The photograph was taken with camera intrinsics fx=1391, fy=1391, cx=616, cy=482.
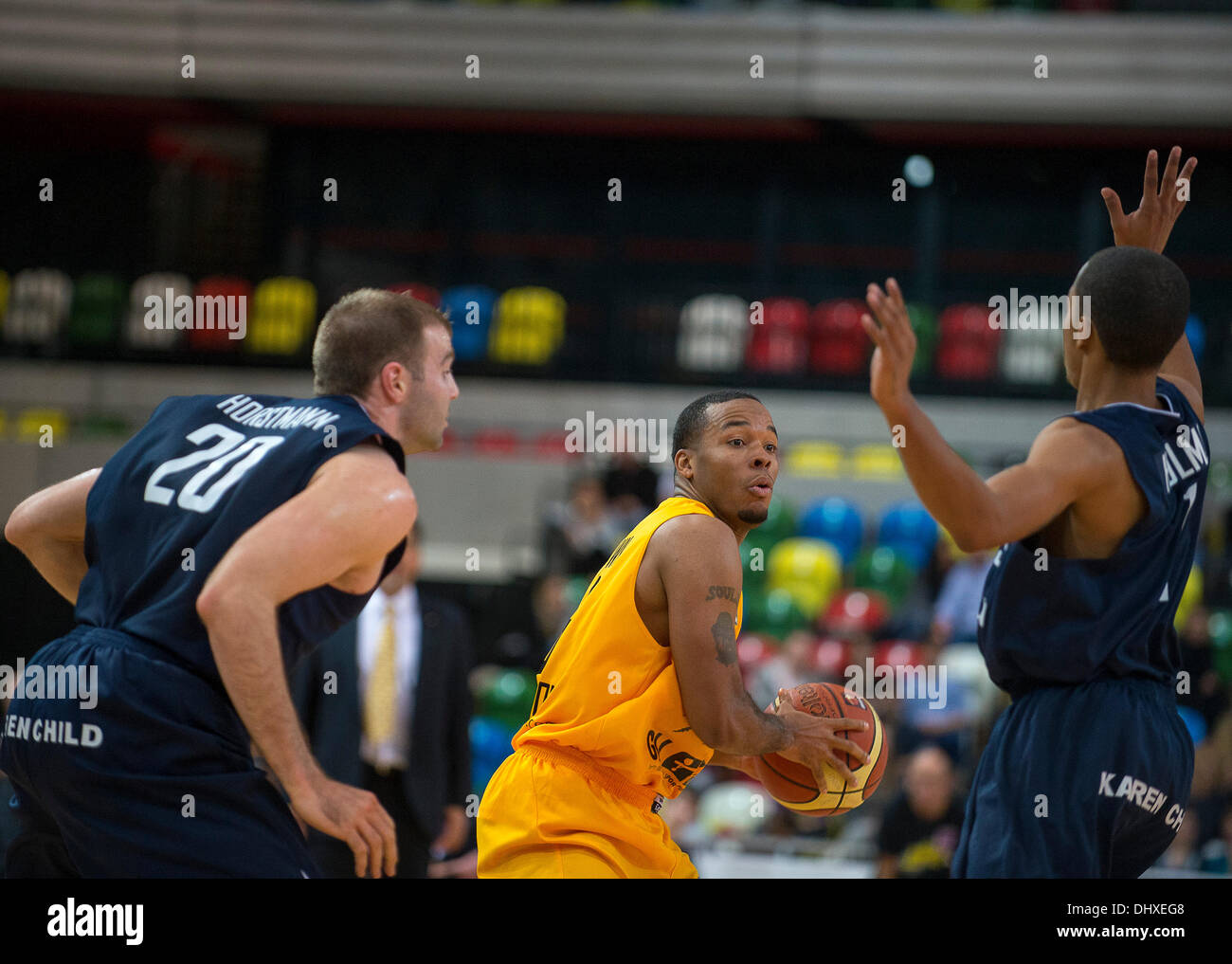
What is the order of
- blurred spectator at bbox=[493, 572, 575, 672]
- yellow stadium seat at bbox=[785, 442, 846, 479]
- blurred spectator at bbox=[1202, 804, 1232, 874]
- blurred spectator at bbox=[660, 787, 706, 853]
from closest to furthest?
blurred spectator at bbox=[1202, 804, 1232, 874] < blurred spectator at bbox=[660, 787, 706, 853] < blurred spectator at bbox=[493, 572, 575, 672] < yellow stadium seat at bbox=[785, 442, 846, 479]

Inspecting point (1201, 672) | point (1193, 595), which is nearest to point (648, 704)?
point (1201, 672)

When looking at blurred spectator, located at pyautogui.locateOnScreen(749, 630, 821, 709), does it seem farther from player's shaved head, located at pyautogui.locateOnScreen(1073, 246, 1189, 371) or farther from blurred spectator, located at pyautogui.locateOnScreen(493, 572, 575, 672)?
player's shaved head, located at pyautogui.locateOnScreen(1073, 246, 1189, 371)

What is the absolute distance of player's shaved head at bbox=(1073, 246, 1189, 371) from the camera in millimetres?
2838

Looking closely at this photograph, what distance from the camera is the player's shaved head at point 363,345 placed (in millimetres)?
2904

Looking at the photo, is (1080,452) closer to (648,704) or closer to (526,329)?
(648,704)

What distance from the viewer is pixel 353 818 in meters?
2.47

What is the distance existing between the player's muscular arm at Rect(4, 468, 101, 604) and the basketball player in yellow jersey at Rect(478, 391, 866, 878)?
101cm

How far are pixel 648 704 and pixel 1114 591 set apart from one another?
3.18ft

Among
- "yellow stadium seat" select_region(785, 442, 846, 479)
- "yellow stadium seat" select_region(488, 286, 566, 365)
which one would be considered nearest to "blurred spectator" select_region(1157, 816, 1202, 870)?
"yellow stadium seat" select_region(785, 442, 846, 479)

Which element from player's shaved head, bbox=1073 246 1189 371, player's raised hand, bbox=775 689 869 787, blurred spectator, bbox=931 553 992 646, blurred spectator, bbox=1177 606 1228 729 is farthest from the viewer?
blurred spectator, bbox=931 553 992 646

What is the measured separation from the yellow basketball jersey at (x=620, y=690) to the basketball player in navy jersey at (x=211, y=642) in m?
0.44

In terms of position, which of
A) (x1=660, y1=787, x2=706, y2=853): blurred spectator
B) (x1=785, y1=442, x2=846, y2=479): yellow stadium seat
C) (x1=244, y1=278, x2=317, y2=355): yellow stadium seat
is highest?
(x1=244, y1=278, x2=317, y2=355): yellow stadium seat

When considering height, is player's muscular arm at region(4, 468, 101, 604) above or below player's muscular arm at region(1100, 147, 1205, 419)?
below
